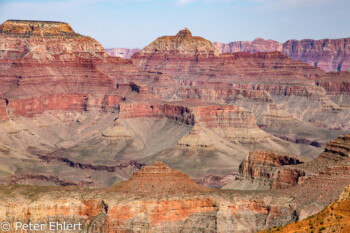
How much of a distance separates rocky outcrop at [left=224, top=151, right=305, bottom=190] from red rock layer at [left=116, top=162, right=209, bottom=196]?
1620 cm

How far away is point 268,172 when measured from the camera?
93000mm

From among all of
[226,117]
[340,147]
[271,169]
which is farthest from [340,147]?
[226,117]

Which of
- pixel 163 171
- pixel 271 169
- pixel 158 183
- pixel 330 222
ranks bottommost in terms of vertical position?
pixel 271 169

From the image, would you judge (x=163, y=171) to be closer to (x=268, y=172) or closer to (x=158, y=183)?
(x=158, y=183)

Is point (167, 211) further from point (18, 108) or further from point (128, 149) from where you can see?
point (18, 108)

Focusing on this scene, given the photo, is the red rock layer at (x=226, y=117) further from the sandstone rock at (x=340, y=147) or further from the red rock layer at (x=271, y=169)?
the sandstone rock at (x=340, y=147)

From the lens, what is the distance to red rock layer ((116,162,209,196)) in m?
73.1

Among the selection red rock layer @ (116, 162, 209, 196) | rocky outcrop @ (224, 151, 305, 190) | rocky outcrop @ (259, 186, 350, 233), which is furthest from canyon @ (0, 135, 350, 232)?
rocky outcrop @ (259, 186, 350, 233)

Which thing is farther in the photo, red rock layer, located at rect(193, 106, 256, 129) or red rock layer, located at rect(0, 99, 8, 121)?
red rock layer, located at rect(193, 106, 256, 129)

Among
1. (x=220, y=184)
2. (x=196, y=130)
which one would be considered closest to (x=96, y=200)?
(x=220, y=184)

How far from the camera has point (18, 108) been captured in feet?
627

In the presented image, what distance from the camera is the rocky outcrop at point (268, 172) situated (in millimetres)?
86188

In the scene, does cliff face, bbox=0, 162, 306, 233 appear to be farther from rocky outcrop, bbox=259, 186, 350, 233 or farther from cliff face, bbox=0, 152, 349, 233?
rocky outcrop, bbox=259, 186, 350, 233

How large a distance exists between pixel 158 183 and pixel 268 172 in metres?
25.1
